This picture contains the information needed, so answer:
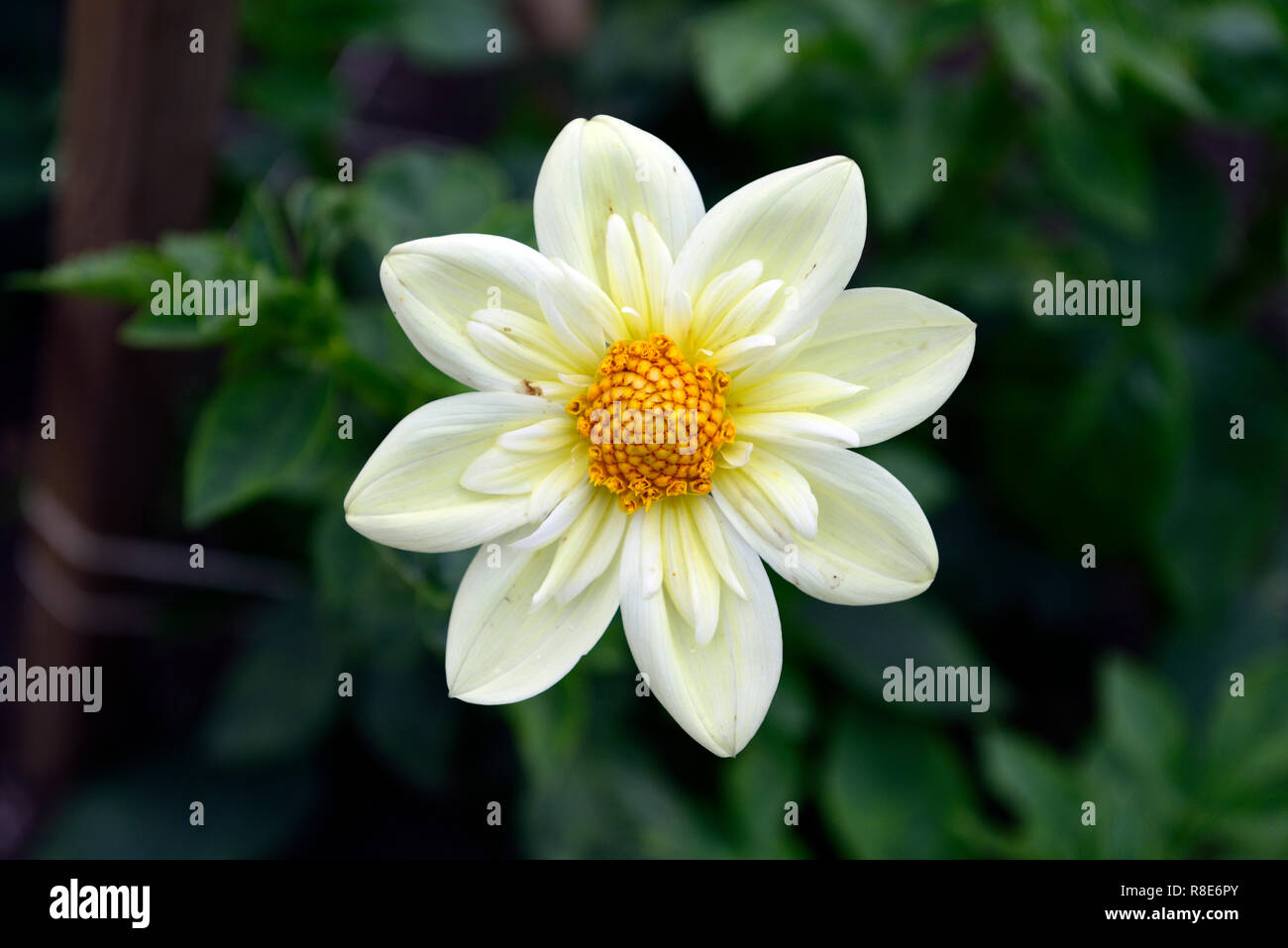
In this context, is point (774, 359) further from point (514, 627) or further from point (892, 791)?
point (892, 791)

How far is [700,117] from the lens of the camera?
272 centimetres

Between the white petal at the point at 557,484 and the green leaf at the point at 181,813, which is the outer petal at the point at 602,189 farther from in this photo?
the green leaf at the point at 181,813

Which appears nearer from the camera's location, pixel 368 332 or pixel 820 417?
pixel 820 417

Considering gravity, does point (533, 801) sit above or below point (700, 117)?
below

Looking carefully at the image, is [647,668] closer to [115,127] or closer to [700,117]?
[115,127]

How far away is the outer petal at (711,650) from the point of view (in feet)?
3.93

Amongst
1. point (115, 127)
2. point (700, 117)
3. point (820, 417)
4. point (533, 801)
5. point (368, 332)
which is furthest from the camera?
point (700, 117)

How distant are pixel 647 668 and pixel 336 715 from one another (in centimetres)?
142

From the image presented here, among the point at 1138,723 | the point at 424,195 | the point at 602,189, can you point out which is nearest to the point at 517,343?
the point at 602,189

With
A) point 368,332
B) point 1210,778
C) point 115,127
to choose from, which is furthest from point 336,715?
point 1210,778


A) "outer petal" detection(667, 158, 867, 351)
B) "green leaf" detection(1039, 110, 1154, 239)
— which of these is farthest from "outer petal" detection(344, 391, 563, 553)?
"green leaf" detection(1039, 110, 1154, 239)

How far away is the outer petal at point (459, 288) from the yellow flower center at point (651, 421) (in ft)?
0.36

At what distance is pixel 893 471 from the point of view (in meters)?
1.83

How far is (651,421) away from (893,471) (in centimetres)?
77
